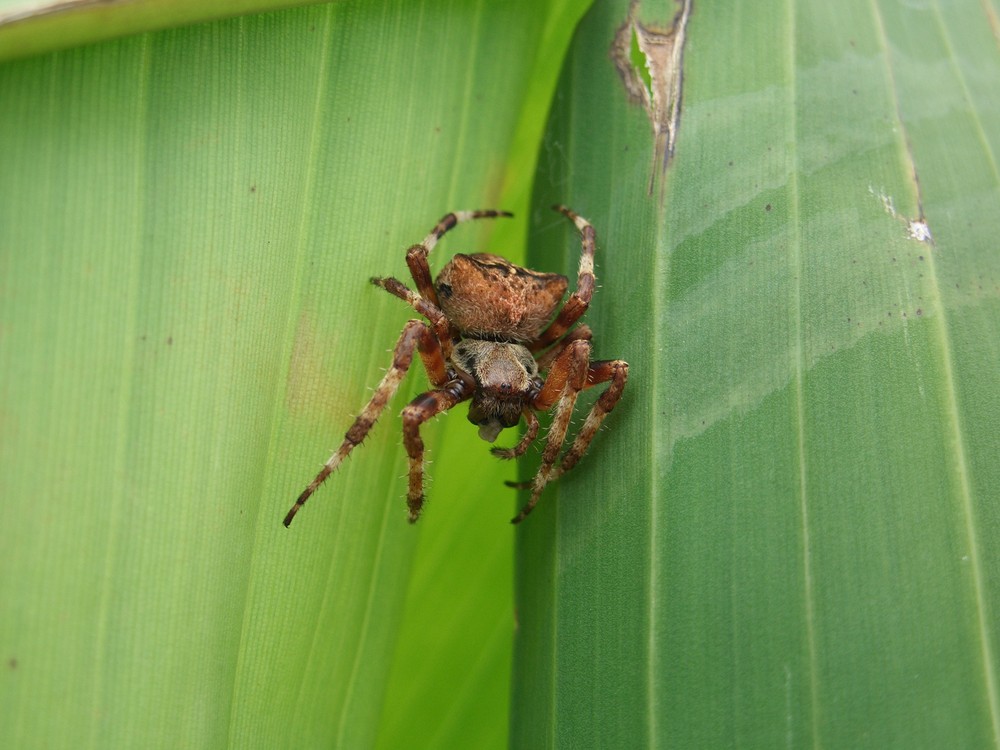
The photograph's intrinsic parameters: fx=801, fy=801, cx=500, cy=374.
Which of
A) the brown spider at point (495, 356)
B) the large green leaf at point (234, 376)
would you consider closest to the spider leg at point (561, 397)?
the brown spider at point (495, 356)

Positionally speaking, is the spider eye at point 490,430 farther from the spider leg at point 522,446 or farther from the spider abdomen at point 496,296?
the spider abdomen at point 496,296

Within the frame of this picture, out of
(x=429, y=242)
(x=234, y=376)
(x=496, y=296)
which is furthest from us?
(x=496, y=296)

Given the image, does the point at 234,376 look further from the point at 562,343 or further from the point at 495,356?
the point at 562,343

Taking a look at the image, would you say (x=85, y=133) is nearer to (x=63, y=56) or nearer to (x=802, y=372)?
(x=63, y=56)

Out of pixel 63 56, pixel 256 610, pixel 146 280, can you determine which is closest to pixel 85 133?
pixel 63 56

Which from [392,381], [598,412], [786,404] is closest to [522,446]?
[598,412]

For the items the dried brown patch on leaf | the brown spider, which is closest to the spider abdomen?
the brown spider

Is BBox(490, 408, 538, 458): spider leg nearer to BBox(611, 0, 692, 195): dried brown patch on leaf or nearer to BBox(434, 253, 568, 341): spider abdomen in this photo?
BBox(434, 253, 568, 341): spider abdomen
